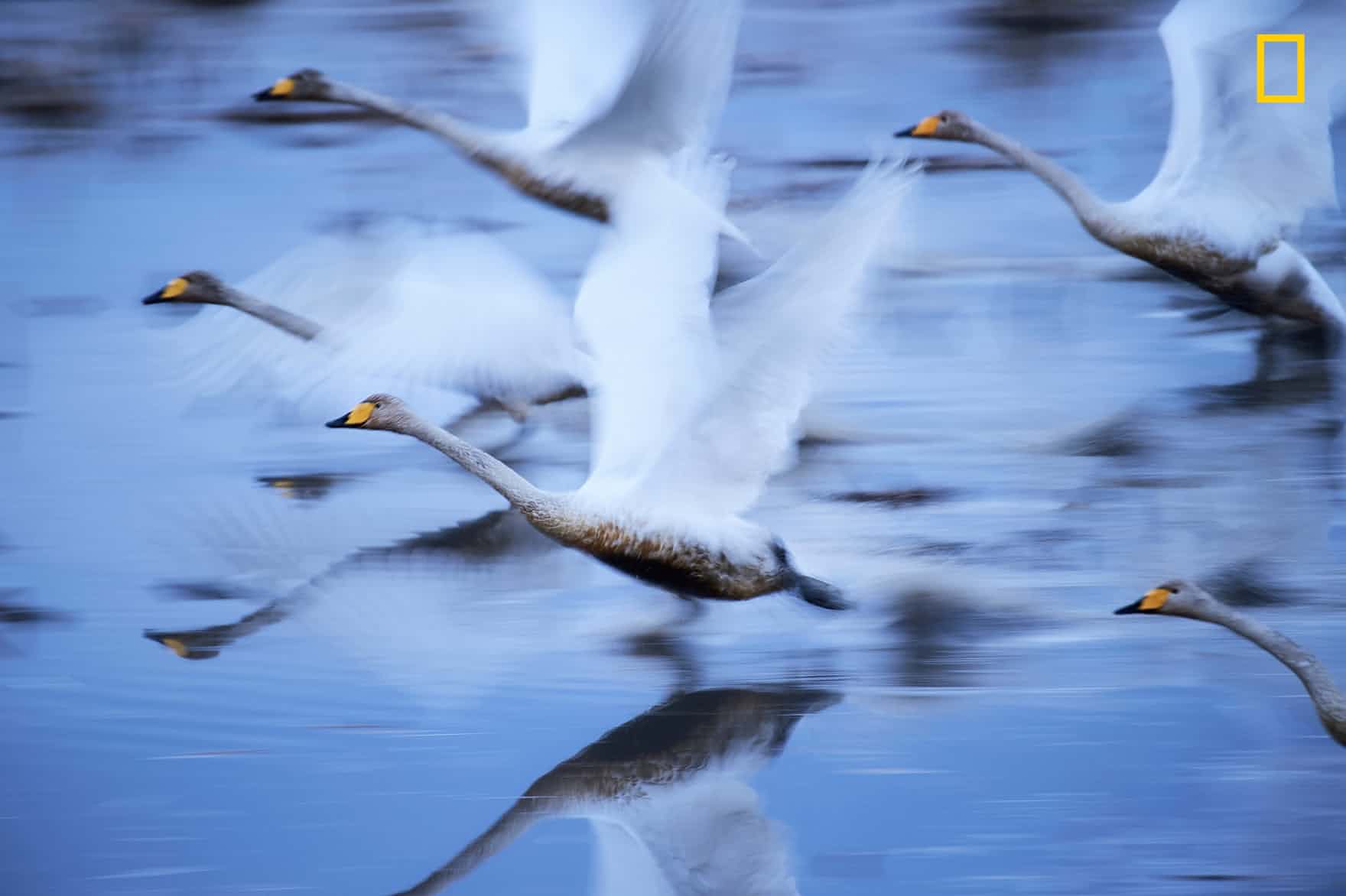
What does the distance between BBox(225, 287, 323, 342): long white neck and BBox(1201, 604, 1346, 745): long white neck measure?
3.11 m

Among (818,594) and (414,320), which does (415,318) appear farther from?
(818,594)

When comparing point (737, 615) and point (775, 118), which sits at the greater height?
point (775, 118)

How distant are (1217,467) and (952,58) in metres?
3.44

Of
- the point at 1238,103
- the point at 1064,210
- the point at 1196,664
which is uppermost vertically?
the point at 1238,103

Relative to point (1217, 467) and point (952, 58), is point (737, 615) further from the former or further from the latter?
point (952, 58)

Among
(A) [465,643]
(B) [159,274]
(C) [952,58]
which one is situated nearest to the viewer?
(A) [465,643]

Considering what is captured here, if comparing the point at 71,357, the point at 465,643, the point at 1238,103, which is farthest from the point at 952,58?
the point at 465,643

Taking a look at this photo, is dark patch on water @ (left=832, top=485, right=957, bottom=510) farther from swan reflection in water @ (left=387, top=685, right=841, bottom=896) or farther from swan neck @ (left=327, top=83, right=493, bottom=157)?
swan neck @ (left=327, top=83, right=493, bottom=157)

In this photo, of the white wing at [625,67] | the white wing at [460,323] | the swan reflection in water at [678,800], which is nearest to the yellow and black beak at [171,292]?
the white wing at [460,323]

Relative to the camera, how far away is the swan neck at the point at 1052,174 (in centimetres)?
747

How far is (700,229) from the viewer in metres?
6.16

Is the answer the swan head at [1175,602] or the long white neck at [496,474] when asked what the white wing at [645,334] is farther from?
the swan head at [1175,602]

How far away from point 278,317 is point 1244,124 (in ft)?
11.2

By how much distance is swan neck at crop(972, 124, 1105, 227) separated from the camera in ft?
24.5
